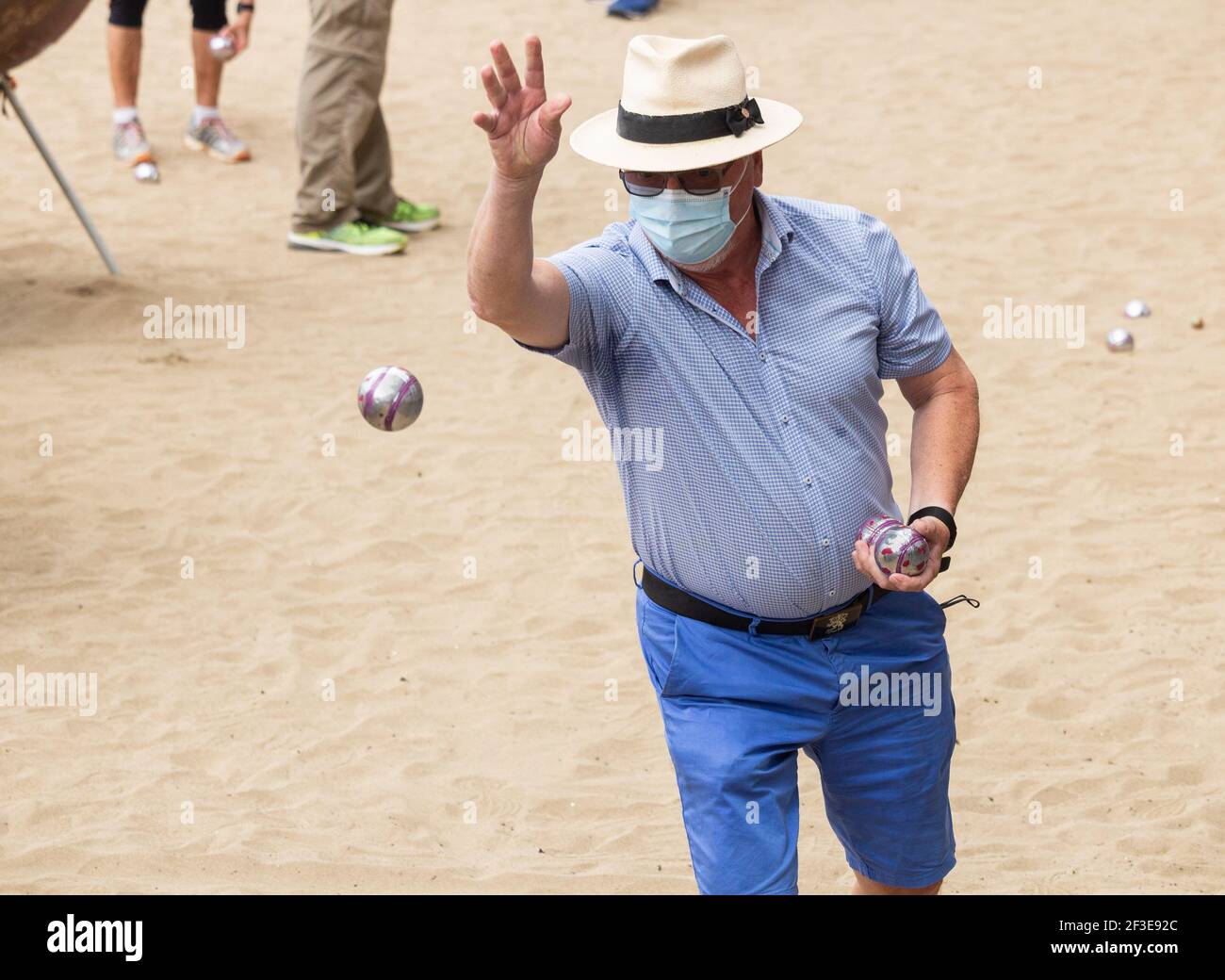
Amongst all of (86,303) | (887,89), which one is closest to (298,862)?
(86,303)

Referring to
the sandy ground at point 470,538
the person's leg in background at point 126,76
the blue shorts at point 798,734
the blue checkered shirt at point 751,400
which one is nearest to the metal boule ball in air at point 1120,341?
the sandy ground at point 470,538

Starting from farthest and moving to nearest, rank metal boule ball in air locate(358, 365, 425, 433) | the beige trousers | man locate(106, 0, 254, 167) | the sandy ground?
man locate(106, 0, 254, 167)
the beige trousers
the sandy ground
metal boule ball in air locate(358, 365, 425, 433)

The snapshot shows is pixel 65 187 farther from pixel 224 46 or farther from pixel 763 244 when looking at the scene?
pixel 763 244

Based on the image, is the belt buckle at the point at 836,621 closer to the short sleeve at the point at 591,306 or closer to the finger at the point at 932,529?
the finger at the point at 932,529

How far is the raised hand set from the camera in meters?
2.35

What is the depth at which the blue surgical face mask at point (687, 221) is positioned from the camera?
104 inches

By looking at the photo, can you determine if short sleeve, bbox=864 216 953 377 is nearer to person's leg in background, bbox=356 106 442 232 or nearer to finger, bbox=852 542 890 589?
finger, bbox=852 542 890 589

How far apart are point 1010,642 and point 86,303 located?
15.6 feet

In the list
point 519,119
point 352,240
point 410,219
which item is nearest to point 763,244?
point 519,119

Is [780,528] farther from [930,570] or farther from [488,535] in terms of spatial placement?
[488,535]

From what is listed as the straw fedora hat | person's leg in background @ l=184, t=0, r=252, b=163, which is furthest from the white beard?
person's leg in background @ l=184, t=0, r=252, b=163

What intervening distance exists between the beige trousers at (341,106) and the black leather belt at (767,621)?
5633 mm

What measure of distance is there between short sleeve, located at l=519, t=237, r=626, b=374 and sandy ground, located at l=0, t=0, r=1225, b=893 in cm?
168

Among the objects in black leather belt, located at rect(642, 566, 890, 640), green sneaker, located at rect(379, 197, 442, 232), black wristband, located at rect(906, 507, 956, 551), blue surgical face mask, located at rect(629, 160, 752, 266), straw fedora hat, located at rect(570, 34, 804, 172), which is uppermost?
straw fedora hat, located at rect(570, 34, 804, 172)
